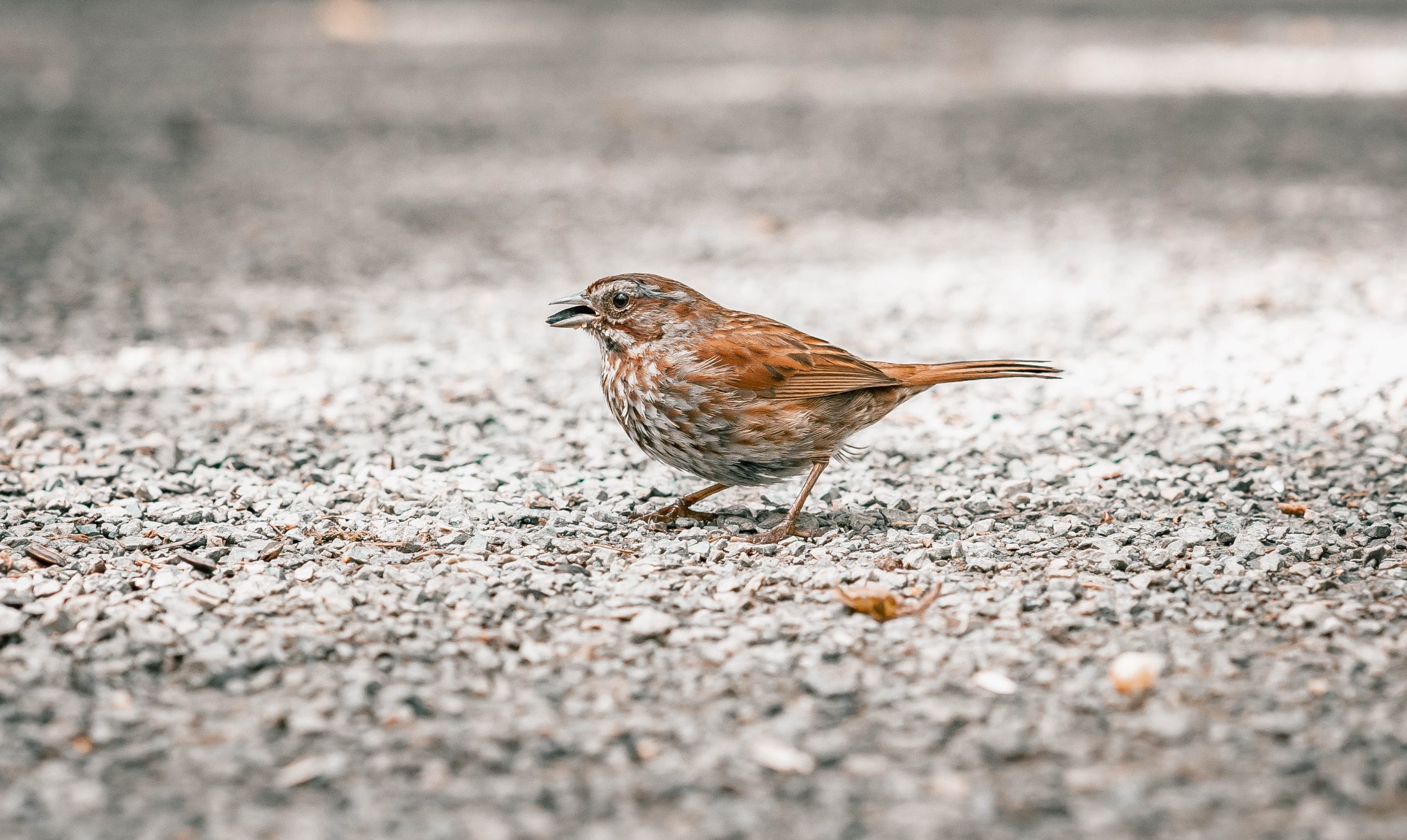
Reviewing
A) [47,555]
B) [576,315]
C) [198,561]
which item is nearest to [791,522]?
[576,315]

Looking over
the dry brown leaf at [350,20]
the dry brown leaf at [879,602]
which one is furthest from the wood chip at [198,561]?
the dry brown leaf at [350,20]

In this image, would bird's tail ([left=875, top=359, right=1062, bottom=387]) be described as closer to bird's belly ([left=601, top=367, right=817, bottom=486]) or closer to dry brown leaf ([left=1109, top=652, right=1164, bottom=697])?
bird's belly ([left=601, top=367, right=817, bottom=486])

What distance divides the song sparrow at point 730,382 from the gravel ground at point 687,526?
26 cm

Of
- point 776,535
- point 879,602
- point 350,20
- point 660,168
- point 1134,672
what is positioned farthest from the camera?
point 350,20

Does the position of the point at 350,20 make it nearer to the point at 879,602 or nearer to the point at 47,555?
the point at 47,555

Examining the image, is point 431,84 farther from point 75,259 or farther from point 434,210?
point 75,259

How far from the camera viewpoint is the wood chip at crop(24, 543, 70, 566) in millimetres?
3578

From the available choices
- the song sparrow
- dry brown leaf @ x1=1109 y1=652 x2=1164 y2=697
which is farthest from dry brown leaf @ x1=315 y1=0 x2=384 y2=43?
dry brown leaf @ x1=1109 y1=652 x2=1164 y2=697

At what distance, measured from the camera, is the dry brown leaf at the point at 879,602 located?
10.9ft

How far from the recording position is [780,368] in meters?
3.83

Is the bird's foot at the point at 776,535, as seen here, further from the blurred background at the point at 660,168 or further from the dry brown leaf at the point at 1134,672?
the blurred background at the point at 660,168

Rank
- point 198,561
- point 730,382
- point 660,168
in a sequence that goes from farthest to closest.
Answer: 1. point 660,168
2. point 730,382
3. point 198,561

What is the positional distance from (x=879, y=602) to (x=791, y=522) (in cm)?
61

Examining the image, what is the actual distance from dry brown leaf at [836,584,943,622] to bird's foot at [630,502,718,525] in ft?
2.40
